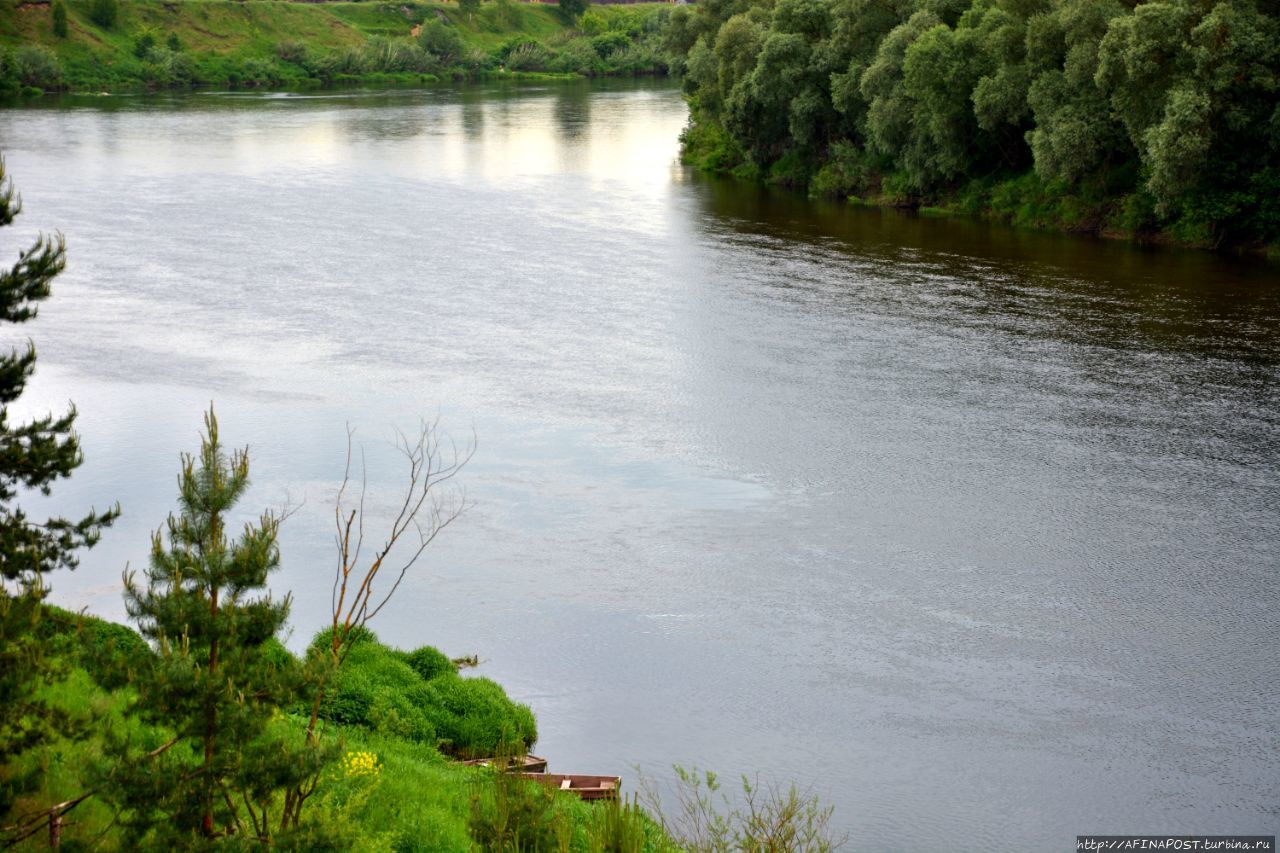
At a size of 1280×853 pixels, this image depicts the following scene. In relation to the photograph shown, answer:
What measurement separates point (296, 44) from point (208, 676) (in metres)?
142

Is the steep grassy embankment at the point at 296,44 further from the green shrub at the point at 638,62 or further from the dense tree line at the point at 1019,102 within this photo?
the dense tree line at the point at 1019,102

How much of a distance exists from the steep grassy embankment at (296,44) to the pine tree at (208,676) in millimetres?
116610

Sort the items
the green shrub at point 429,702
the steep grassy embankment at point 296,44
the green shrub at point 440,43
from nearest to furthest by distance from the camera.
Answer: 1. the green shrub at point 429,702
2. the steep grassy embankment at point 296,44
3. the green shrub at point 440,43

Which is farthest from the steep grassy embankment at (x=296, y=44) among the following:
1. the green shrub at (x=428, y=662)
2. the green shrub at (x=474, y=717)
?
the green shrub at (x=474, y=717)

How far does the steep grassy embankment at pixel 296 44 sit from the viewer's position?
125 meters

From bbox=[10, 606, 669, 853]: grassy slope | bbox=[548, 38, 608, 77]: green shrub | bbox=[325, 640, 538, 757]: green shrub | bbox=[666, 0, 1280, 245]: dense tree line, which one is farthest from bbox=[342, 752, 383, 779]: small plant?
bbox=[548, 38, 608, 77]: green shrub

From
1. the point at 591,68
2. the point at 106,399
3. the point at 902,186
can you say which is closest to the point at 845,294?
the point at 902,186

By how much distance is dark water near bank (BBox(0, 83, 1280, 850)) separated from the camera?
19516 mm

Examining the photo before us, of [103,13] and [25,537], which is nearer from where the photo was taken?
[25,537]

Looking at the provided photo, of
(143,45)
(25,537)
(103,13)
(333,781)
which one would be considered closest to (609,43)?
(143,45)

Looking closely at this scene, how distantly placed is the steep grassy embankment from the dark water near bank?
74903 millimetres

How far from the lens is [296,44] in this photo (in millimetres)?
141625

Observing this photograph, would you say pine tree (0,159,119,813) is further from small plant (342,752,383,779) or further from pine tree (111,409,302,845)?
small plant (342,752,383,779)

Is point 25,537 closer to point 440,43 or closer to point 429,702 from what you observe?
point 429,702
